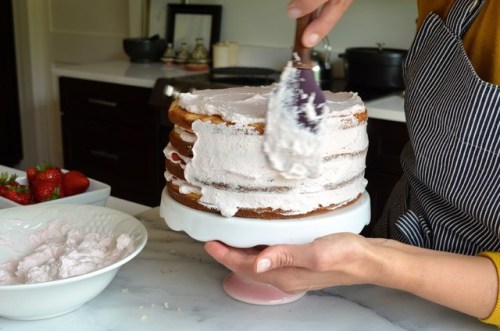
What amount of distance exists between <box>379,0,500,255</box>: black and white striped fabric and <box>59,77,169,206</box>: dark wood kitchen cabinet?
1568 mm

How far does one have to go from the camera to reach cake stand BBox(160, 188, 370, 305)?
0.81 metres

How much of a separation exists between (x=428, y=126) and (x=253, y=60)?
1952mm

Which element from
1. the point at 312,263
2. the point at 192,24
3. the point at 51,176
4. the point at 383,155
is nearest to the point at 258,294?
the point at 312,263

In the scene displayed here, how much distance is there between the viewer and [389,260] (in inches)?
30.2

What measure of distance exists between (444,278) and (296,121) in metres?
0.27

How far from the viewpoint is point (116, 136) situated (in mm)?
2646

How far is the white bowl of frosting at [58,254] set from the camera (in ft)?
2.52

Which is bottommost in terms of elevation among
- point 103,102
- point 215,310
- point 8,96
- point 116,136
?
point 8,96

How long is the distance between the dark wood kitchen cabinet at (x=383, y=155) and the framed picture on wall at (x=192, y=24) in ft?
3.93

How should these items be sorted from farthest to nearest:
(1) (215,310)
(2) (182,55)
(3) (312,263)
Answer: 1. (2) (182,55)
2. (1) (215,310)
3. (3) (312,263)

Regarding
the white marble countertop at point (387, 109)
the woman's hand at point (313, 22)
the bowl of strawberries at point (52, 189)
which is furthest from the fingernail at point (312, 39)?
the white marble countertop at point (387, 109)

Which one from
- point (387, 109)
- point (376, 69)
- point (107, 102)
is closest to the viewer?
point (387, 109)

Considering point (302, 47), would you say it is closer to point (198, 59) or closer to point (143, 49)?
point (198, 59)

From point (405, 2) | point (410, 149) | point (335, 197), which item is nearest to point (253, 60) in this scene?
point (405, 2)
